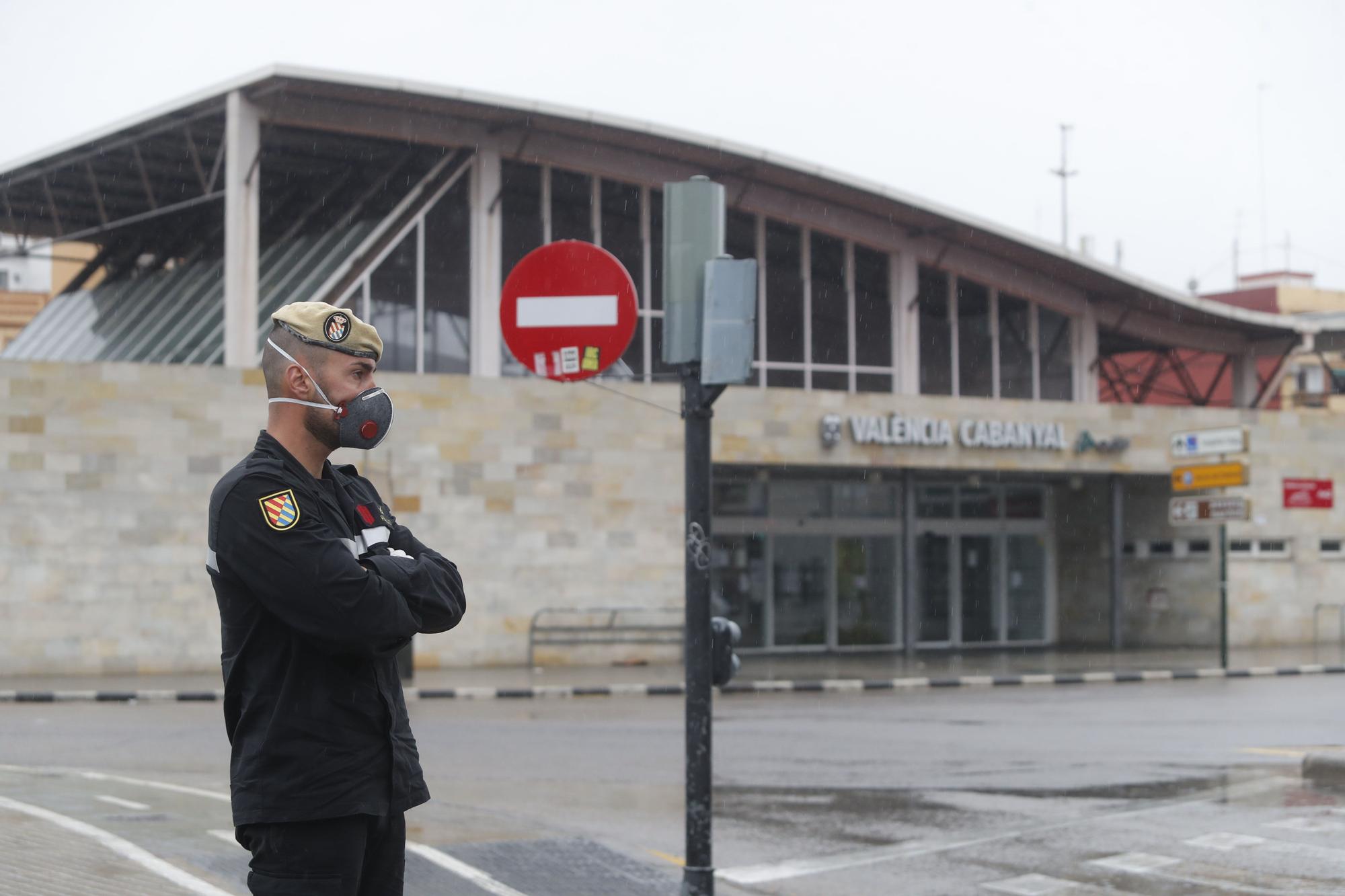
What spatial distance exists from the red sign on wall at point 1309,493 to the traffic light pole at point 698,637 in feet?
88.2

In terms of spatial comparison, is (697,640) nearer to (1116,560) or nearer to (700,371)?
(700,371)

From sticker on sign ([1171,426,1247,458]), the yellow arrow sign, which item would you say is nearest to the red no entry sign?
the yellow arrow sign

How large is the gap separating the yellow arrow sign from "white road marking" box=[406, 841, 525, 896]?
18831 millimetres

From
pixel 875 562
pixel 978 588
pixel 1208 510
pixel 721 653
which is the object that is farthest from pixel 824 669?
pixel 721 653

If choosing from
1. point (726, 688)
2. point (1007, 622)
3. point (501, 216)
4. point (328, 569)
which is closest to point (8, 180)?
point (501, 216)

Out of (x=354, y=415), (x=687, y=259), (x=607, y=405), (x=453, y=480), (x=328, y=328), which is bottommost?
(x=354, y=415)

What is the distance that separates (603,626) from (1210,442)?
1032 cm

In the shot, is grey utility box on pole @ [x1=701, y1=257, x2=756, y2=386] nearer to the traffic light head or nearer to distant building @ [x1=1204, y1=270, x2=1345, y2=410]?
the traffic light head

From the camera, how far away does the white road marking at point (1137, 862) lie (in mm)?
7766

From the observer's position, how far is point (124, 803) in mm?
9000

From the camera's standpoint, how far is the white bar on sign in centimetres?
725

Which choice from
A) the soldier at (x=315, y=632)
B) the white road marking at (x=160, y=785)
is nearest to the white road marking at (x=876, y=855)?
the white road marking at (x=160, y=785)

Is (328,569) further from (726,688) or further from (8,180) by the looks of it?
(8,180)

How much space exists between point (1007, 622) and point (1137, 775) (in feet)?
66.5
